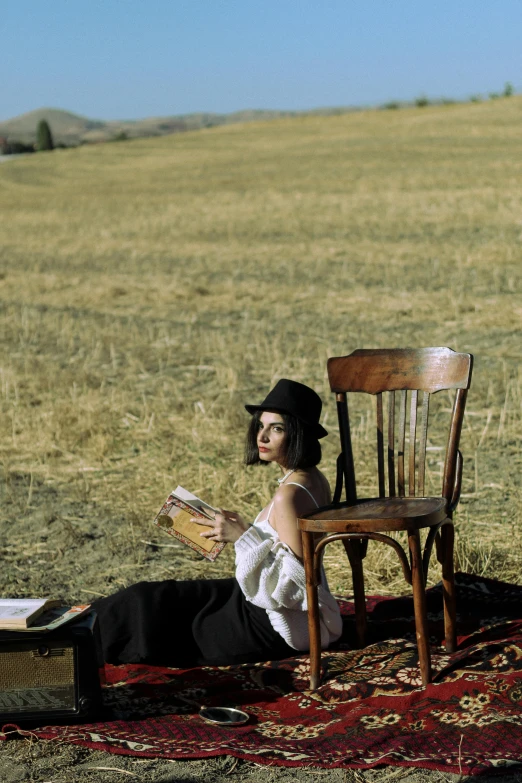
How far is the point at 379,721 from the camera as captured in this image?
441 cm

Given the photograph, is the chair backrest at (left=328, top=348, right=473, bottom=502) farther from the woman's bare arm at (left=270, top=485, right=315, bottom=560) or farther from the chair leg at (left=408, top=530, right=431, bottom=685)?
the chair leg at (left=408, top=530, right=431, bottom=685)

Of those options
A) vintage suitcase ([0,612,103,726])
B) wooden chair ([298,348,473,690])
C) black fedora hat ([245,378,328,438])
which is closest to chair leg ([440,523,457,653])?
wooden chair ([298,348,473,690])

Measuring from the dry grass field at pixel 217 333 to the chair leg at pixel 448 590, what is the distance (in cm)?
117

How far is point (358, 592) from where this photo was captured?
5.30 m

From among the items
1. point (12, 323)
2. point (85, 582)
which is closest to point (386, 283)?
point (12, 323)

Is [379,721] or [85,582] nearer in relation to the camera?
[379,721]

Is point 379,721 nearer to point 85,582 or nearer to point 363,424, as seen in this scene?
point 85,582

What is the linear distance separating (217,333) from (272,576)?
9245mm

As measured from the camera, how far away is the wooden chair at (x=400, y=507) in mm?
4641

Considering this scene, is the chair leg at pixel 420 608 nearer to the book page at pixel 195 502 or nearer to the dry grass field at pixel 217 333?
the book page at pixel 195 502

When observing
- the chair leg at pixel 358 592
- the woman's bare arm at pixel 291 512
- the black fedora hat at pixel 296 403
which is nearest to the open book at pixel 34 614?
the woman's bare arm at pixel 291 512

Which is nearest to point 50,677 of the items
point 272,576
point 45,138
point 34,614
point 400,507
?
point 34,614

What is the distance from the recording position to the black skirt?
5.18m

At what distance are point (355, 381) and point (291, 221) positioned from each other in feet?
72.3
